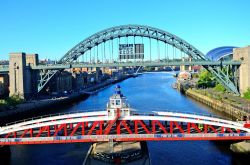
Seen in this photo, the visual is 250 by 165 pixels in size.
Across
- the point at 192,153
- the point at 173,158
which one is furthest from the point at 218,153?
the point at 173,158

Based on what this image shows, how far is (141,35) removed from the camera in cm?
6438

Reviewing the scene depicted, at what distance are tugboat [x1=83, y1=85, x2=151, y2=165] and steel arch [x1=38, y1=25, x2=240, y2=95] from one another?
3508cm

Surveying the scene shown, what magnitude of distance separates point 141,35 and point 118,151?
43.5m

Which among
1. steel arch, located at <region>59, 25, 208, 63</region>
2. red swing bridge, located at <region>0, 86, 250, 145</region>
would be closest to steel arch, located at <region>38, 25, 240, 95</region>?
steel arch, located at <region>59, 25, 208, 63</region>

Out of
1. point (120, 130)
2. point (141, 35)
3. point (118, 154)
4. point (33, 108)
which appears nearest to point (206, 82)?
point (141, 35)

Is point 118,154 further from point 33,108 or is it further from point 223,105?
point 33,108

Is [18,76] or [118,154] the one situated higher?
[18,76]

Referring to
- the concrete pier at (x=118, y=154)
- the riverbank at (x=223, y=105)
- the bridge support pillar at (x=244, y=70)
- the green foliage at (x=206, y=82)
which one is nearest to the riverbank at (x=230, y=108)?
the riverbank at (x=223, y=105)

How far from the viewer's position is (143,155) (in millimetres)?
22672

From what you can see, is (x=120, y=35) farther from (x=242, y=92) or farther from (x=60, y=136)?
(x=60, y=136)

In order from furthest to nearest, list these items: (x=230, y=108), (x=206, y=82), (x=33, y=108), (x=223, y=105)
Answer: (x=206, y=82)
(x=33, y=108)
(x=223, y=105)
(x=230, y=108)

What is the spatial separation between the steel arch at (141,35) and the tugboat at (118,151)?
3508 centimetres

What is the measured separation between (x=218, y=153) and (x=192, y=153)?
192cm

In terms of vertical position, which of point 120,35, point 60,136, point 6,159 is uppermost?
point 120,35
